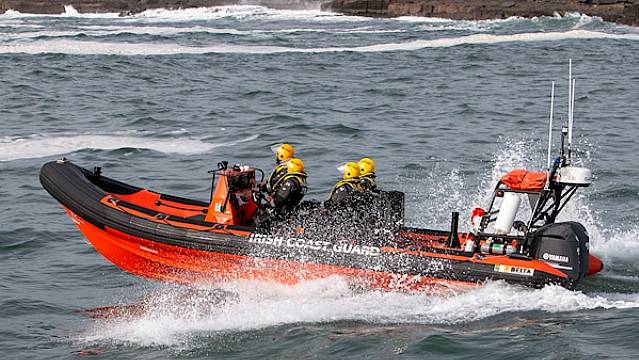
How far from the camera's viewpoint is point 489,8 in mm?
50906

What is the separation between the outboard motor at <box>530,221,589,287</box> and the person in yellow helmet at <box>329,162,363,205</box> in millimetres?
1689

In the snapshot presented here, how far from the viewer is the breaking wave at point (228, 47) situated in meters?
33.8

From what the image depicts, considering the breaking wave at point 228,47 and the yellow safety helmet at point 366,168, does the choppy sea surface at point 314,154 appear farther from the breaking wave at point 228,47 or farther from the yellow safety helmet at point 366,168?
the yellow safety helmet at point 366,168

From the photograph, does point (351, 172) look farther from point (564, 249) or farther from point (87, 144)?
point (87, 144)

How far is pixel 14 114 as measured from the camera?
20625 millimetres

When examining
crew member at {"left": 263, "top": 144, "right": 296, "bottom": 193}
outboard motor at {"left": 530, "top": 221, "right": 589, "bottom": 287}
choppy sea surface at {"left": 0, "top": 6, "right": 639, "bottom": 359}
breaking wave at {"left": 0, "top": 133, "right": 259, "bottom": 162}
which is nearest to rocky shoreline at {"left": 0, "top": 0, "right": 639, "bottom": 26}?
choppy sea surface at {"left": 0, "top": 6, "right": 639, "bottom": 359}

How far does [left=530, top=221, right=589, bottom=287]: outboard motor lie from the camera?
351 inches

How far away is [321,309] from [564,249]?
2.13 metres

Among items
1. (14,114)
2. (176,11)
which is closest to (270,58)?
A: (14,114)

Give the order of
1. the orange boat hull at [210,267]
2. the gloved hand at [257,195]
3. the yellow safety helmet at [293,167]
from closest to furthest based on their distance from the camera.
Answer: the orange boat hull at [210,267] < the yellow safety helmet at [293,167] < the gloved hand at [257,195]

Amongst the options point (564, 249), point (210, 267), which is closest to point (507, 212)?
point (564, 249)

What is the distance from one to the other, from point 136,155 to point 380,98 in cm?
774

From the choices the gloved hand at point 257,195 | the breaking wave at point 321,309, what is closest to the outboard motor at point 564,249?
the breaking wave at point 321,309

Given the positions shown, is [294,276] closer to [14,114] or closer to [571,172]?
[571,172]
